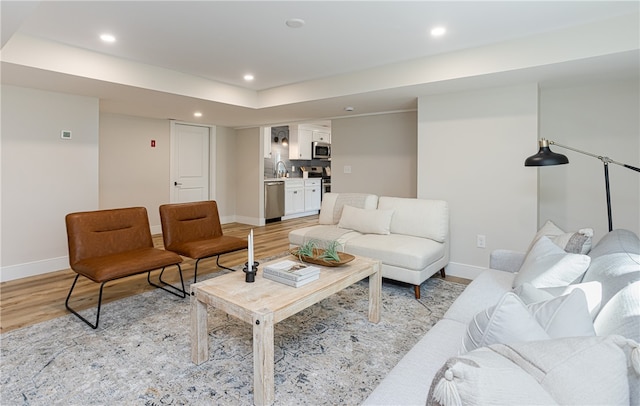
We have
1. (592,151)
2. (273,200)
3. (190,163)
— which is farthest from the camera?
(273,200)

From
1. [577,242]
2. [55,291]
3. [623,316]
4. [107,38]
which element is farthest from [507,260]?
[55,291]

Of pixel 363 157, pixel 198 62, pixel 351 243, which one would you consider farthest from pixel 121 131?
pixel 351 243

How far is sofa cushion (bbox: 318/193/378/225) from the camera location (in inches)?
157

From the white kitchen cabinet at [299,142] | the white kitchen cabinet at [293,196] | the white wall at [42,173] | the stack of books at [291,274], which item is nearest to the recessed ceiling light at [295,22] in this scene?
the stack of books at [291,274]

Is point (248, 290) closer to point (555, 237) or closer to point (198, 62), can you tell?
point (555, 237)

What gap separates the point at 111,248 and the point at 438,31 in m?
3.26

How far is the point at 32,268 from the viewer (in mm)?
3682

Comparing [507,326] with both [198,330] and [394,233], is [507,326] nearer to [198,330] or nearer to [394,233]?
[198,330]

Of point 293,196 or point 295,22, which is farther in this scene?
point 293,196

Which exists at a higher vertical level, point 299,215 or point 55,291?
point 299,215

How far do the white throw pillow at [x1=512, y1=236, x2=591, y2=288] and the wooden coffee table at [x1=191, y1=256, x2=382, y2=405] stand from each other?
104 centimetres

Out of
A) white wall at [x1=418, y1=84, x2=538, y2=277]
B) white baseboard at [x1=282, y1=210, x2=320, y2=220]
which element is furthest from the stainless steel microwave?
white wall at [x1=418, y1=84, x2=538, y2=277]

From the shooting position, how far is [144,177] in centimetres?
561

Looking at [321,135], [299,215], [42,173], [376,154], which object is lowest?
[299,215]
